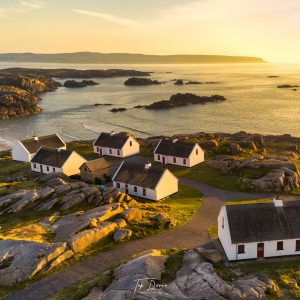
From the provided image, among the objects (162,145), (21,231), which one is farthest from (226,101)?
(21,231)

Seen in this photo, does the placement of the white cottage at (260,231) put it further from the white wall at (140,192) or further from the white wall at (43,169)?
the white wall at (43,169)

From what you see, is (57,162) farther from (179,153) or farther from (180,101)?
(180,101)

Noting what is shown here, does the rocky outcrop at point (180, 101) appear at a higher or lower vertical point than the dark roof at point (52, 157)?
lower

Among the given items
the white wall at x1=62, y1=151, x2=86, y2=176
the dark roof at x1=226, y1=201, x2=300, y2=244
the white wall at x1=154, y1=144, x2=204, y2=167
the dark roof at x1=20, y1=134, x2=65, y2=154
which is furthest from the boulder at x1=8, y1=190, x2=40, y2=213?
the dark roof at x1=20, y1=134, x2=65, y2=154

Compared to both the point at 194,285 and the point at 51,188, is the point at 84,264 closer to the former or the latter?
the point at 194,285

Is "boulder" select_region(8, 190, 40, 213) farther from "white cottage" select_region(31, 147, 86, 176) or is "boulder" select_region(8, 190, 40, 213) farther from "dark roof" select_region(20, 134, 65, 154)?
"dark roof" select_region(20, 134, 65, 154)

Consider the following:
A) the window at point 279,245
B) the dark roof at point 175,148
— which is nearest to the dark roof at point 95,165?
the dark roof at point 175,148
